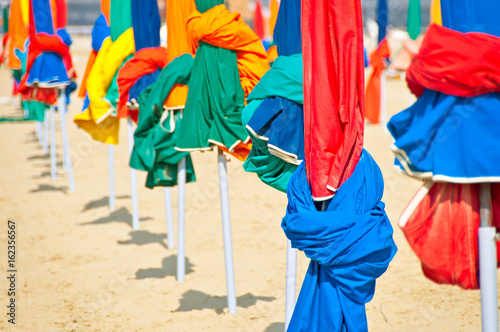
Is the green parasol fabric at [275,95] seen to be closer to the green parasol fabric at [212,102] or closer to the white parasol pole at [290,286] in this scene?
the white parasol pole at [290,286]

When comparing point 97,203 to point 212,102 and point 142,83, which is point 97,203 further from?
point 212,102

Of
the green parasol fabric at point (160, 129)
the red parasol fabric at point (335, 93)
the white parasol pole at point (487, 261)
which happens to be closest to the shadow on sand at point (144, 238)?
the green parasol fabric at point (160, 129)

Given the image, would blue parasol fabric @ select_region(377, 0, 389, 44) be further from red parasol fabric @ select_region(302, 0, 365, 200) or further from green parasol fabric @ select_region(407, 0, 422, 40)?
red parasol fabric @ select_region(302, 0, 365, 200)

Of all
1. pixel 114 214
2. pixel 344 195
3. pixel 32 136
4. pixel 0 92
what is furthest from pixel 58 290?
pixel 0 92

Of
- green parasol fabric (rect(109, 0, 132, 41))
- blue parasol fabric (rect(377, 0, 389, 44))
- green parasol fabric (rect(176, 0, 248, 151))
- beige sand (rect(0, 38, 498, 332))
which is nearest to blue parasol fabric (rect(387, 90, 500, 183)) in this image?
green parasol fabric (rect(176, 0, 248, 151))

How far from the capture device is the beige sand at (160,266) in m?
4.78

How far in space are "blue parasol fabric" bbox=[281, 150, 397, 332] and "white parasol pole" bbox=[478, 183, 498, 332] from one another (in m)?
0.38

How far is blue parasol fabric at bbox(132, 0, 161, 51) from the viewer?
5379 millimetres

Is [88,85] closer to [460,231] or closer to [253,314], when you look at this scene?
[253,314]

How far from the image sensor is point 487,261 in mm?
2320

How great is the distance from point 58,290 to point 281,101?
3353mm

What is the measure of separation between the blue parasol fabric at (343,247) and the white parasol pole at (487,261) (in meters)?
0.38

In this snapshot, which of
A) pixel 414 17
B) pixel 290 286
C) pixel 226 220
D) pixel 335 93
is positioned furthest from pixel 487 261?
pixel 414 17

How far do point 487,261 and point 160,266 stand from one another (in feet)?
14.2
